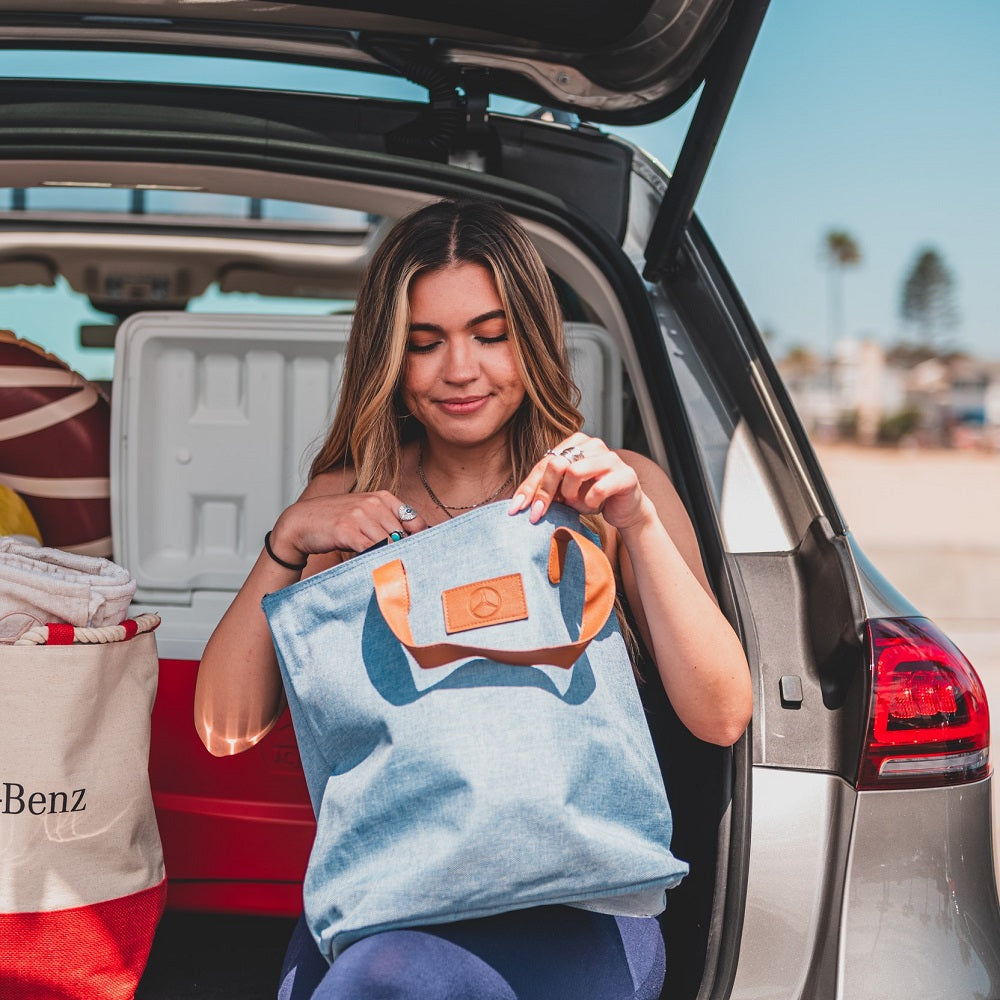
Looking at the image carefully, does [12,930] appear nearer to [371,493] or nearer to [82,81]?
[371,493]

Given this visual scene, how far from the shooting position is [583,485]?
1.20m

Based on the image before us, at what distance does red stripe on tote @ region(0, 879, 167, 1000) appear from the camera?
53.8 inches

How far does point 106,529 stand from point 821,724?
138 centimetres

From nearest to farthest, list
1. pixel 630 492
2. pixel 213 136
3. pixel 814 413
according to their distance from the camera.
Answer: pixel 630 492
pixel 213 136
pixel 814 413

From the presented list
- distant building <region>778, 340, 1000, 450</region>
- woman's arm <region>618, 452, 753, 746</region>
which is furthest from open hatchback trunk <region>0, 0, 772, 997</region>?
distant building <region>778, 340, 1000, 450</region>

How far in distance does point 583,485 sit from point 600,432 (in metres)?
0.85

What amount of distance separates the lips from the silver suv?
31 centimetres

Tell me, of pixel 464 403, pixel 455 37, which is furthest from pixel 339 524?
pixel 455 37

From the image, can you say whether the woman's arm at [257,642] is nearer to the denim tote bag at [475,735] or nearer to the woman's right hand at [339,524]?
the woman's right hand at [339,524]

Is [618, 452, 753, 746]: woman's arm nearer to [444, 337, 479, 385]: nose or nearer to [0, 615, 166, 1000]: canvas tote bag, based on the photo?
[444, 337, 479, 385]: nose

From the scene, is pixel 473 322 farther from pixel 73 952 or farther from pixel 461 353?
pixel 73 952

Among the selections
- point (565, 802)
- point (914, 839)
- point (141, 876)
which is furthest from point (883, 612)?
point (141, 876)

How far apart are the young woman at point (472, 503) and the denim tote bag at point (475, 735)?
59mm

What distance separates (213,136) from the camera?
171 centimetres
